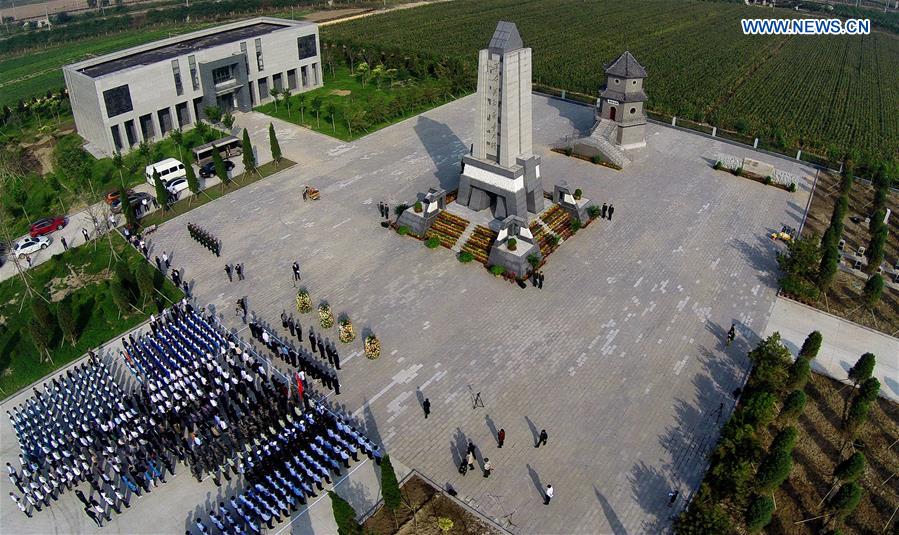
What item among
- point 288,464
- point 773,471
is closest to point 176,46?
point 288,464

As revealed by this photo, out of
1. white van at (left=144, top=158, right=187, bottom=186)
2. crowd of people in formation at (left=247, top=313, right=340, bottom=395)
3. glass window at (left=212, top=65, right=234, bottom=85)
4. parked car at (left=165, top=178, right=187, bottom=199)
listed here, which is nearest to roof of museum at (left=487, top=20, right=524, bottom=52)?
crowd of people in formation at (left=247, top=313, right=340, bottom=395)

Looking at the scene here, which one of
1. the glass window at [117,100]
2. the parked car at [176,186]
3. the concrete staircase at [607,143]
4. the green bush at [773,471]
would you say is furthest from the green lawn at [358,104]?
the green bush at [773,471]

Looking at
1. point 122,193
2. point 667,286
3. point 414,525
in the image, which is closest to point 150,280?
point 122,193

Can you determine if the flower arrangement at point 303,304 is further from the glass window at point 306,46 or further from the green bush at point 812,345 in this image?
the glass window at point 306,46

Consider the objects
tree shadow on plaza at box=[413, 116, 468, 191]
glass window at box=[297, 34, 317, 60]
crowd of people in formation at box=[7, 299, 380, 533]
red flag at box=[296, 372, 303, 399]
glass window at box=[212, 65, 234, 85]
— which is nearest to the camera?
crowd of people in formation at box=[7, 299, 380, 533]

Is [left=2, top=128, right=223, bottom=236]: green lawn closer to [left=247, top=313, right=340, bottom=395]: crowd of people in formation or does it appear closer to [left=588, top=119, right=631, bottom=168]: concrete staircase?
[left=247, top=313, right=340, bottom=395]: crowd of people in formation

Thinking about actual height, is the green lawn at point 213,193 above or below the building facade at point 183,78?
below
